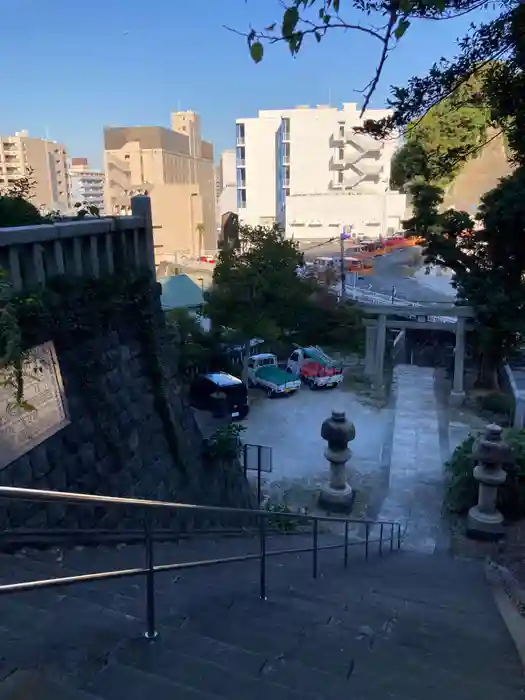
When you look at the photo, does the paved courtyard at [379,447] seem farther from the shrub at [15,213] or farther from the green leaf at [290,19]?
the green leaf at [290,19]

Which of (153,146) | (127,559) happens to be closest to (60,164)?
(153,146)

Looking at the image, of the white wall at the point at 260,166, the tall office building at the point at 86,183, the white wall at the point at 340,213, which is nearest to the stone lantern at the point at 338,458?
the white wall at the point at 340,213

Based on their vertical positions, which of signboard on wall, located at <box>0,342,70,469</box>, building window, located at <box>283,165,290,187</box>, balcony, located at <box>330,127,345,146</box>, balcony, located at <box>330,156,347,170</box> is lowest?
signboard on wall, located at <box>0,342,70,469</box>

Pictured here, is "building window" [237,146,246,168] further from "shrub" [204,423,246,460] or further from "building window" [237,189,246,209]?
"shrub" [204,423,246,460]

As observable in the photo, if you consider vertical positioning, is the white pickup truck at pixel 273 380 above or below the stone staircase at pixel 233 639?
below

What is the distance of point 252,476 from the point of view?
10.9 meters

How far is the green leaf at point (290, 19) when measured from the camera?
247cm

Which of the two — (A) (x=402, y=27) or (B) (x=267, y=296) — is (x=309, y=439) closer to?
→ (B) (x=267, y=296)

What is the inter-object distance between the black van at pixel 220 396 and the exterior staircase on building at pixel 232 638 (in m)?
8.51

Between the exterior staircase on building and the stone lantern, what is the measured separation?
178 inches

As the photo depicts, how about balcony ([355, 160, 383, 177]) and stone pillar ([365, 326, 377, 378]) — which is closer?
stone pillar ([365, 326, 377, 378])

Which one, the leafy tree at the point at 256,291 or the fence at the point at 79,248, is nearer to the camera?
the fence at the point at 79,248

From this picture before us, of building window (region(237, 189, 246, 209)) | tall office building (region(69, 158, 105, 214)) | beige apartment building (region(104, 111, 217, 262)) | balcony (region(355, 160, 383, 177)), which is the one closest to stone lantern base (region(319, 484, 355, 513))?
beige apartment building (region(104, 111, 217, 262))

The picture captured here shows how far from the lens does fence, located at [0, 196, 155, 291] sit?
4012 millimetres
